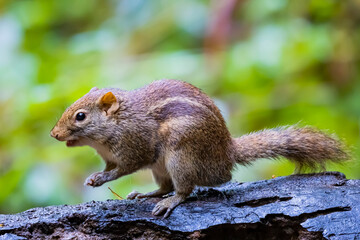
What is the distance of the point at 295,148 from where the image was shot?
138 inches

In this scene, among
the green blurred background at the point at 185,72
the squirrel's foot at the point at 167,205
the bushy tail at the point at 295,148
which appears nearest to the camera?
the squirrel's foot at the point at 167,205

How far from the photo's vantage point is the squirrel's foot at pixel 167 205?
3.12 meters

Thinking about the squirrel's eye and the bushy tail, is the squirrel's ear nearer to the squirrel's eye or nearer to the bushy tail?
the squirrel's eye

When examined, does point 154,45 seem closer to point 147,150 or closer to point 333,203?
point 147,150

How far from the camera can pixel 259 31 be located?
5.80 meters

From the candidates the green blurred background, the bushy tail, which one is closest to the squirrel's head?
the bushy tail

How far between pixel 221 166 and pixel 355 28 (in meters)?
3.21

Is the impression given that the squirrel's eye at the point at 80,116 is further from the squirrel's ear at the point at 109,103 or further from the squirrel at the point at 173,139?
the squirrel's ear at the point at 109,103

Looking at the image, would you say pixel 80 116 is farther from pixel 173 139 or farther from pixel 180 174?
pixel 180 174

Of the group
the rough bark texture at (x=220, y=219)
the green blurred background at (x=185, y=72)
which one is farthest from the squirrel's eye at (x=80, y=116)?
the green blurred background at (x=185, y=72)

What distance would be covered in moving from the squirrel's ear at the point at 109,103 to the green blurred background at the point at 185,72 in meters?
1.37

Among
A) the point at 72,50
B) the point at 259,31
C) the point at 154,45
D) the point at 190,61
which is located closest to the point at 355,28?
the point at 259,31

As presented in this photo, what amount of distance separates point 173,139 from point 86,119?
0.58 m

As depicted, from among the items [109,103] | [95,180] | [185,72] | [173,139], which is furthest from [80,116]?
[185,72]
